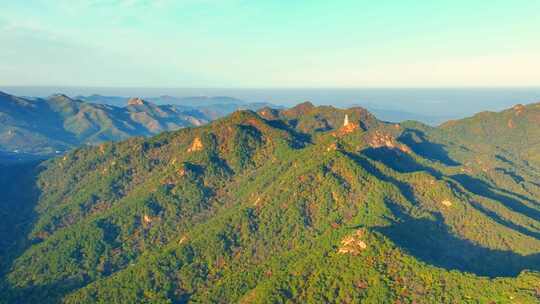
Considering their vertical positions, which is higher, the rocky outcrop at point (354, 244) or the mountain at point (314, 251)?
the rocky outcrop at point (354, 244)

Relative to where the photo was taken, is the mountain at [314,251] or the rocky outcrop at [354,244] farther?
the rocky outcrop at [354,244]

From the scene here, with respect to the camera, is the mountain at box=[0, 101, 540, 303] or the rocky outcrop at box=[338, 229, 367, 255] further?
the rocky outcrop at box=[338, 229, 367, 255]

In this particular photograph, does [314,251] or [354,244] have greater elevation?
[354,244]

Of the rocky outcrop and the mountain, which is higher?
the rocky outcrop

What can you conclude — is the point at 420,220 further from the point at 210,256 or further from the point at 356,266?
the point at 210,256

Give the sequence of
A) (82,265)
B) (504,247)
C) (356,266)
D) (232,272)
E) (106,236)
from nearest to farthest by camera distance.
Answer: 1. (356,266)
2. (232,272)
3. (504,247)
4. (82,265)
5. (106,236)

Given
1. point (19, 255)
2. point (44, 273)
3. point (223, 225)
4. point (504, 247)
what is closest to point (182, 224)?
point (223, 225)

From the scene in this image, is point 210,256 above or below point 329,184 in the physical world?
below

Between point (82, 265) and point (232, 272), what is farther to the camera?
point (82, 265)

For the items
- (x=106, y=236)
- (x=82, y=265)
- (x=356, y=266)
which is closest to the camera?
(x=356, y=266)

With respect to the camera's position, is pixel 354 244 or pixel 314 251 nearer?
pixel 354 244

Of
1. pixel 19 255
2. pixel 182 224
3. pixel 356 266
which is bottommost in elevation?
pixel 19 255
